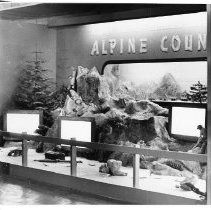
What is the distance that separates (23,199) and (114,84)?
3.44 meters

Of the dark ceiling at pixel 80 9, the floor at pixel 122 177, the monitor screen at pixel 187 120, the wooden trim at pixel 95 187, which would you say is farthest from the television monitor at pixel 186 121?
the dark ceiling at pixel 80 9

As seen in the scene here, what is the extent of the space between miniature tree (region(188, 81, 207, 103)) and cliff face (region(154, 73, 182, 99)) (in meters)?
0.48

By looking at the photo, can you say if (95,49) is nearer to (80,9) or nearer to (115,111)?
(80,9)

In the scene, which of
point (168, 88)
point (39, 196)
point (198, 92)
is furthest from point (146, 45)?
point (39, 196)

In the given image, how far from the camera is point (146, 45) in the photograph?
9.02 metres

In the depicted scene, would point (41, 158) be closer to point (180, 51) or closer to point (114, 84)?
point (114, 84)

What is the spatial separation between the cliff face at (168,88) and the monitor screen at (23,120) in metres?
2.19

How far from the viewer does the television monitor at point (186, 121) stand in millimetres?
6777

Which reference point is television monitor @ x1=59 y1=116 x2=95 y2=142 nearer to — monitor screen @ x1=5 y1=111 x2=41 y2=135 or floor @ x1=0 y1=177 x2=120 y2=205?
monitor screen @ x1=5 y1=111 x2=41 y2=135

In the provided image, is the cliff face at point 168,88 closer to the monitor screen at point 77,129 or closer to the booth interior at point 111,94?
the booth interior at point 111,94

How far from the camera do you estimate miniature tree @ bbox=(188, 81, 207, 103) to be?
775cm

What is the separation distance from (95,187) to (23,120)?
283 cm

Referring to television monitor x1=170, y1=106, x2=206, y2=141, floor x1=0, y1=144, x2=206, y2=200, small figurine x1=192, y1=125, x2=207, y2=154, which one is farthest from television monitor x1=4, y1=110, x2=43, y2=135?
small figurine x1=192, y1=125, x2=207, y2=154

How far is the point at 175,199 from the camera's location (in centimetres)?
542
